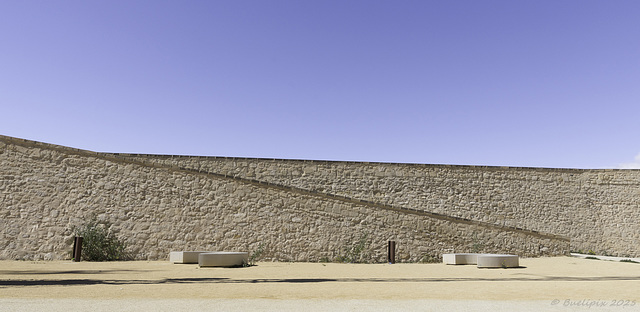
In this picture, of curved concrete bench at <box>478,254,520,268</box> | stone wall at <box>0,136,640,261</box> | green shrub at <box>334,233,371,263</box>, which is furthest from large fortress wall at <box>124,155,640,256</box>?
curved concrete bench at <box>478,254,520,268</box>

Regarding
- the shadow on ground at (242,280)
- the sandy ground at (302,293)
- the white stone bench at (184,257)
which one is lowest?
the white stone bench at (184,257)

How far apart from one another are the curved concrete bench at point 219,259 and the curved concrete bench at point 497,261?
7.06 m

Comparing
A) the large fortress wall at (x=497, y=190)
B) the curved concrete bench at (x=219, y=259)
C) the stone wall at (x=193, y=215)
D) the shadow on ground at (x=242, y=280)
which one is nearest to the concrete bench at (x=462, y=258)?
the stone wall at (x=193, y=215)

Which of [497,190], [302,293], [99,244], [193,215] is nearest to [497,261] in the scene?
[497,190]

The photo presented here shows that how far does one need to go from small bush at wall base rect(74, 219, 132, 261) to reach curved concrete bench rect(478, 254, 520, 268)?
11.3 meters

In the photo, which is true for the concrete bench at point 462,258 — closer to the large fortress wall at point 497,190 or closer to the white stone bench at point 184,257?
the large fortress wall at point 497,190

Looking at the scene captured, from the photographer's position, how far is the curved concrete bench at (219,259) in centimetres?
1241

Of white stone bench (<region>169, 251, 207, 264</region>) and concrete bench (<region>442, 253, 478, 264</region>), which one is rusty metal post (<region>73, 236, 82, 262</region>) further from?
concrete bench (<region>442, 253, 478, 264</region>)

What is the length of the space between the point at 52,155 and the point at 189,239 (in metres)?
5.49

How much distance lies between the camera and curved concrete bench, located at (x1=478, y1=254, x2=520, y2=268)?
13.1 metres

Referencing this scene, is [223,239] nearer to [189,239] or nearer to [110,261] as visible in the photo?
[189,239]

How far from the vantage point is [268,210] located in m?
15.8

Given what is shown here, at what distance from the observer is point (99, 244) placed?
14.8 meters

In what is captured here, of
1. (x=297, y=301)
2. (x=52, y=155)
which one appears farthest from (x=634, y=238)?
(x=52, y=155)
